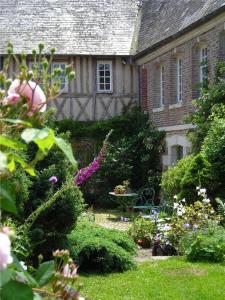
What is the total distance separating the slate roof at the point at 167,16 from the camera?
45.4ft

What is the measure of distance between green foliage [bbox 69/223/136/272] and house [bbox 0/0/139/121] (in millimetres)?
9866

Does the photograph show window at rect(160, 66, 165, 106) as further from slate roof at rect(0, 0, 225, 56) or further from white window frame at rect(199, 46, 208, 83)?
white window frame at rect(199, 46, 208, 83)

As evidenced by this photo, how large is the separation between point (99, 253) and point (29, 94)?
6.68 meters

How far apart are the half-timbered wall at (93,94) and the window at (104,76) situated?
0.13 meters

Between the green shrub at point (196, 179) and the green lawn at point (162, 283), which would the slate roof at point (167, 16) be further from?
the green lawn at point (162, 283)

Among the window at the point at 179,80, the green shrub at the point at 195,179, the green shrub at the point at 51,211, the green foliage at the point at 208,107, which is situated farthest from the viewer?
the window at the point at 179,80

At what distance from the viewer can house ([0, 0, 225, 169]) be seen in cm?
1468

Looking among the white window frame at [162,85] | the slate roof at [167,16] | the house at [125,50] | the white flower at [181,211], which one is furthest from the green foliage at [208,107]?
the white window frame at [162,85]

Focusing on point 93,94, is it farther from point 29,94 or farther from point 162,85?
point 29,94

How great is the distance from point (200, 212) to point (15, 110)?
8.09 m

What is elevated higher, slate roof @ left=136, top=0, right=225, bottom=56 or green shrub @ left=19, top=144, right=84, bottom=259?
slate roof @ left=136, top=0, right=225, bottom=56

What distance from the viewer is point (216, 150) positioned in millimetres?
10992

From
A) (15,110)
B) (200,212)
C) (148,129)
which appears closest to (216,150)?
(200,212)

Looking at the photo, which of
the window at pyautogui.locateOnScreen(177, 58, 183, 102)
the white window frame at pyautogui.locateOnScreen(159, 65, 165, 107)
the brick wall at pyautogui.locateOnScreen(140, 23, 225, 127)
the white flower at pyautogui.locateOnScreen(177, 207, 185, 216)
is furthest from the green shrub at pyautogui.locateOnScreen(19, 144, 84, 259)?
the white window frame at pyautogui.locateOnScreen(159, 65, 165, 107)
